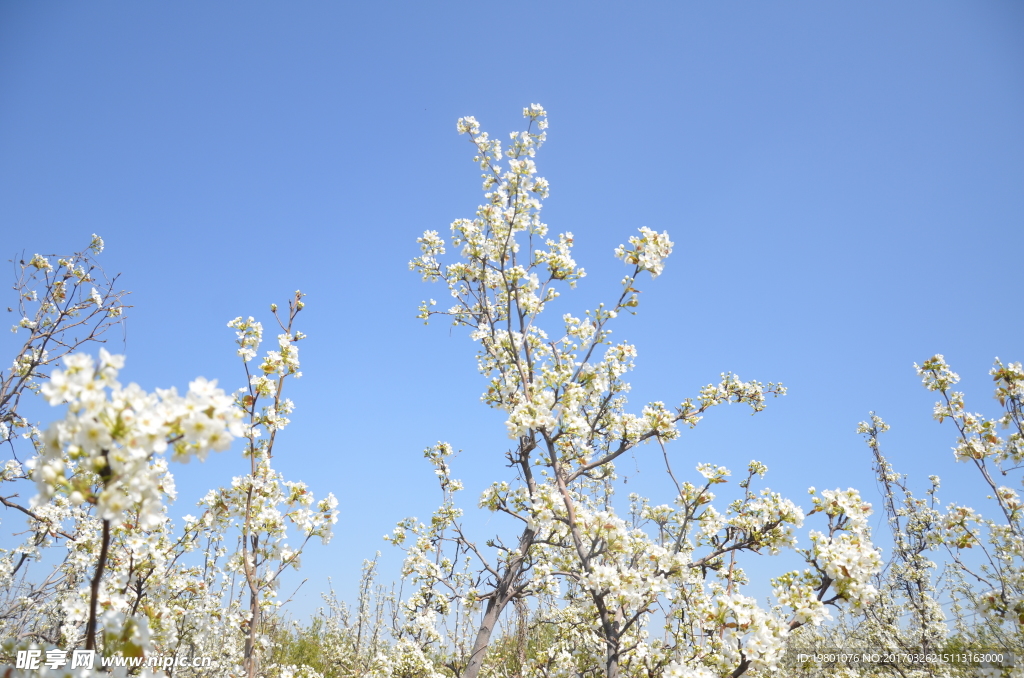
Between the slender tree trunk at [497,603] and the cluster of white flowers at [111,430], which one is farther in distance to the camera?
the slender tree trunk at [497,603]

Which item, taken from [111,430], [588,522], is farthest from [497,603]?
[111,430]

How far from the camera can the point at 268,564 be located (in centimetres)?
396

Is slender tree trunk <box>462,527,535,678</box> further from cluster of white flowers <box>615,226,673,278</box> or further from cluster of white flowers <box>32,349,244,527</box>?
cluster of white flowers <box>32,349,244,527</box>

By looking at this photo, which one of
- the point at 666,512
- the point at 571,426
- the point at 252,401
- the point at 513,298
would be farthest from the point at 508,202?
the point at 666,512

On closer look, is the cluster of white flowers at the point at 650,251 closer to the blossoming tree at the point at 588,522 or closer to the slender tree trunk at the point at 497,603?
the blossoming tree at the point at 588,522

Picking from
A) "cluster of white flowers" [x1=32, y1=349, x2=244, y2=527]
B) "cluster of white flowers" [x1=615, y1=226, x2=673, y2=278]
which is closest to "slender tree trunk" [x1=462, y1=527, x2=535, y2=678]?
"cluster of white flowers" [x1=615, y1=226, x2=673, y2=278]

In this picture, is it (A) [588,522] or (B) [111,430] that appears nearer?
(B) [111,430]

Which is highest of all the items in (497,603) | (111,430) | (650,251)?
(650,251)

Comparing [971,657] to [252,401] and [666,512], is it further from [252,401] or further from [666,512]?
[252,401]

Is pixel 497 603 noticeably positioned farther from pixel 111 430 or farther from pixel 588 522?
pixel 111 430

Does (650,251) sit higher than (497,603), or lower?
higher

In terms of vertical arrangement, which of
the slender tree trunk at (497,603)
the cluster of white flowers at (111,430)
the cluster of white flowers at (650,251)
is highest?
the cluster of white flowers at (650,251)

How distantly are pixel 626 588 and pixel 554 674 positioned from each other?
7.41ft

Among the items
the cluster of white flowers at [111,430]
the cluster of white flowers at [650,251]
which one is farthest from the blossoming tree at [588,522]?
the cluster of white flowers at [111,430]
